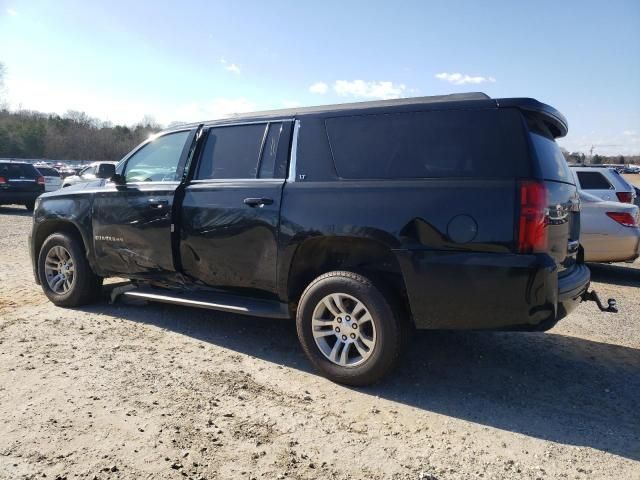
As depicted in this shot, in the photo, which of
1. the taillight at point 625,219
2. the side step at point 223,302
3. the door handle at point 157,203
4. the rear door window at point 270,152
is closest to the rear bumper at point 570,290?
the side step at point 223,302

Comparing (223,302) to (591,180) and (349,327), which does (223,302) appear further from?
(591,180)

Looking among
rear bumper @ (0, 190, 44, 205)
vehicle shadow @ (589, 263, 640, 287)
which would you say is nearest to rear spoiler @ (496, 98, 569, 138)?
vehicle shadow @ (589, 263, 640, 287)

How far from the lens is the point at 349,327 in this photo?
147 inches

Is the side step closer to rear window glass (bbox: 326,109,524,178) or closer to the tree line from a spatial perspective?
rear window glass (bbox: 326,109,524,178)

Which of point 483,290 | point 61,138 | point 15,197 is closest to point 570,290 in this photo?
point 483,290

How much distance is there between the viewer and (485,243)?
127 inches

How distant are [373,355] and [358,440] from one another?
Answer: 73 centimetres

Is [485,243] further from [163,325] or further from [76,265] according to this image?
[76,265]

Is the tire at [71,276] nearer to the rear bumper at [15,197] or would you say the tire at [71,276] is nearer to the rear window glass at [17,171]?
the rear bumper at [15,197]

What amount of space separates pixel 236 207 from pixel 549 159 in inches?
95.5

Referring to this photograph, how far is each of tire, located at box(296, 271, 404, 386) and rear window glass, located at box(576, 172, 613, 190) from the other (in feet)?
24.4

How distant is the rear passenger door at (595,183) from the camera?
9.21 m

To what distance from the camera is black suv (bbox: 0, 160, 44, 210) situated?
16.3m

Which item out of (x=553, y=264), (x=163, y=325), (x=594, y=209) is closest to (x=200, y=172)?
(x=163, y=325)
